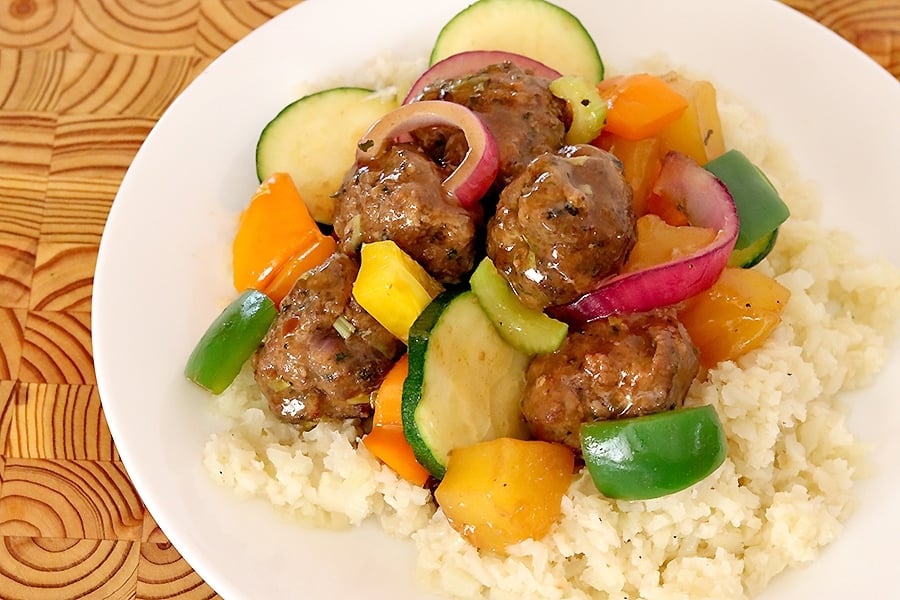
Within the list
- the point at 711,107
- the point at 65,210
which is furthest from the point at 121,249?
the point at 711,107

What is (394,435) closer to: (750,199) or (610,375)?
(610,375)

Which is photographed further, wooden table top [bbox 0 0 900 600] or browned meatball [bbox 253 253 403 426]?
wooden table top [bbox 0 0 900 600]

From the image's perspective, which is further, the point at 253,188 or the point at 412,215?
the point at 253,188

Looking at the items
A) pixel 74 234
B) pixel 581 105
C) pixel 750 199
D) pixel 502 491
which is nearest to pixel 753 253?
pixel 750 199

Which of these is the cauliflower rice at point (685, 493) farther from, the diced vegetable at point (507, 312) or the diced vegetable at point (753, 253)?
the diced vegetable at point (507, 312)

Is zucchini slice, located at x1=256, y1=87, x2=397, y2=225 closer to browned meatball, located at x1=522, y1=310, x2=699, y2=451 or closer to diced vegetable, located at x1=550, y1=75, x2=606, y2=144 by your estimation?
diced vegetable, located at x1=550, y1=75, x2=606, y2=144

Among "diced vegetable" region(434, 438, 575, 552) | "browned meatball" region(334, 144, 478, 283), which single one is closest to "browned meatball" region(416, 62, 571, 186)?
"browned meatball" region(334, 144, 478, 283)
